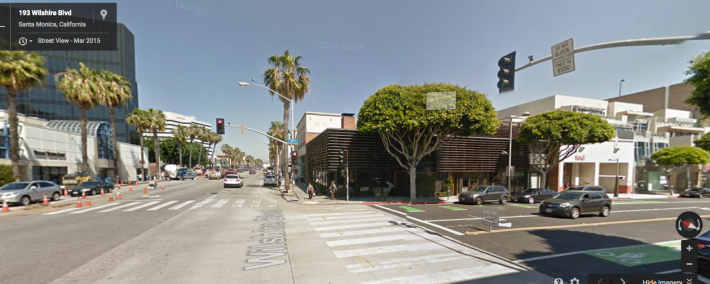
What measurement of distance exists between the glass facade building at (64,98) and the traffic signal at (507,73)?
2590 inches

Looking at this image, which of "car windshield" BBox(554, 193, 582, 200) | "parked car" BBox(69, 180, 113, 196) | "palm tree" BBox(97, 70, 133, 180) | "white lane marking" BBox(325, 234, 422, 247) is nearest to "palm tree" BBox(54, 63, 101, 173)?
"palm tree" BBox(97, 70, 133, 180)

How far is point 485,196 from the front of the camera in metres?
18.7

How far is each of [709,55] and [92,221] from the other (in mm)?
23424

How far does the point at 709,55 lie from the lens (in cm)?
743

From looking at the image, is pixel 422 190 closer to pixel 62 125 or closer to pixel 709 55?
pixel 709 55

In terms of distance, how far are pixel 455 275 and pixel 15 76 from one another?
29.8 metres

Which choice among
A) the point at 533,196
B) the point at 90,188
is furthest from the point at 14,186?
the point at 533,196

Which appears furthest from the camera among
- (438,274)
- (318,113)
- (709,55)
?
(318,113)

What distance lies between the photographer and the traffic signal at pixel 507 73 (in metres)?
6.84

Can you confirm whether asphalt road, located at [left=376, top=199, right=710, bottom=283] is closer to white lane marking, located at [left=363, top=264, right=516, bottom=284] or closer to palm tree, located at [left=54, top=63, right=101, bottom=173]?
white lane marking, located at [left=363, top=264, right=516, bottom=284]

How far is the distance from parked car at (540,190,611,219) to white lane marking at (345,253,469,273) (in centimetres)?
992

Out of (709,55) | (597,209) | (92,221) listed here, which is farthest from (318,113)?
(709,55)

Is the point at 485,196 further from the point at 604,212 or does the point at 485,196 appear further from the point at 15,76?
the point at 15,76

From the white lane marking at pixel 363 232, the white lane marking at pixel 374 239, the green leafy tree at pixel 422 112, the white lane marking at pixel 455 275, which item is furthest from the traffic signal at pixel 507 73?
the green leafy tree at pixel 422 112
